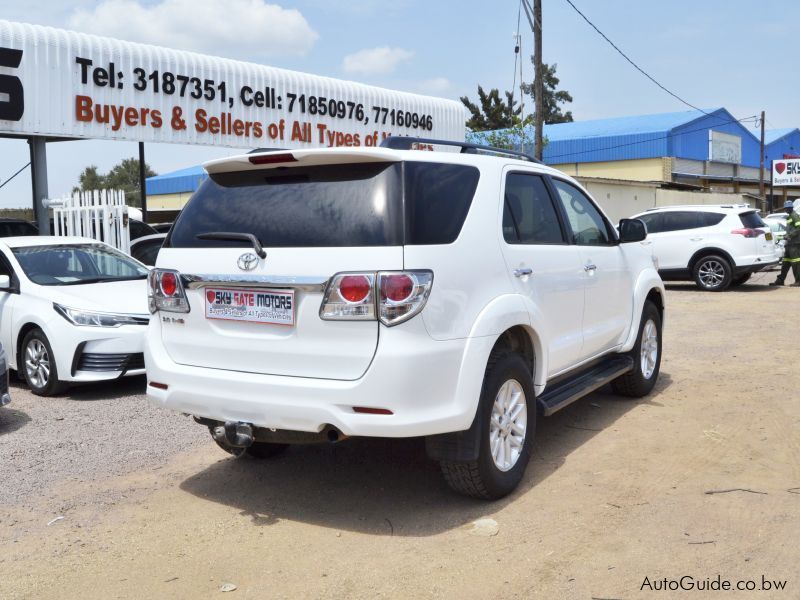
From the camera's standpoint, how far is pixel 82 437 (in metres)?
6.08

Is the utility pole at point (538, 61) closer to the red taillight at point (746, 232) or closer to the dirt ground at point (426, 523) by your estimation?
the red taillight at point (746, 232)

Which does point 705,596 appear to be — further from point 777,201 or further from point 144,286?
point 777,201

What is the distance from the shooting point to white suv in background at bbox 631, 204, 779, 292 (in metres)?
16.2

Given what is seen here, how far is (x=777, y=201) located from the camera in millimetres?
65375

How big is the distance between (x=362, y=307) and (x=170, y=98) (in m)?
12.2

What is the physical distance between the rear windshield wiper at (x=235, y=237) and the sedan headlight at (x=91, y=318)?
10.9ft

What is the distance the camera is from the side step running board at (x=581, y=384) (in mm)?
4995

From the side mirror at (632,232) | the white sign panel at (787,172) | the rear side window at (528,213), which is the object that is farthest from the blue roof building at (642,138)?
the rear side window at (528,213)

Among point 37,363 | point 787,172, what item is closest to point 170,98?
point 37,363

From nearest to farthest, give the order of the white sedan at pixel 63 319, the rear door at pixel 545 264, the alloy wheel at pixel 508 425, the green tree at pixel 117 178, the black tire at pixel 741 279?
the alloy wheel at pixel 508 425, the rear door at pixel 545 264, the white sedan at pixel 63 319, the black tire at pixel 741 279, the green tree at pixel 117 178

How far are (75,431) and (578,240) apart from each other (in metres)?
4.07

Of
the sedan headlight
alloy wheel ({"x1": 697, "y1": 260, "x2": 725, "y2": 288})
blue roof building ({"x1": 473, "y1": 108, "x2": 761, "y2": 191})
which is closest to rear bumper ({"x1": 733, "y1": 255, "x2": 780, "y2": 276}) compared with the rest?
alloy wheel ({"x1": 697, "y1": 260, "x2": 725, "y2": 288})

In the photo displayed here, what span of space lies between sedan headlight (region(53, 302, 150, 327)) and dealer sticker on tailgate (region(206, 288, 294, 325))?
134 inches

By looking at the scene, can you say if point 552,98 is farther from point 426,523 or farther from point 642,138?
point 426,523
